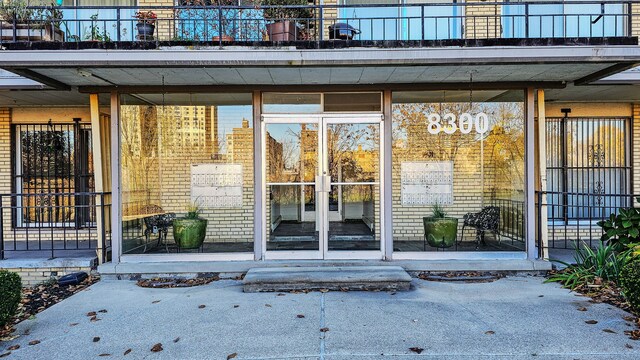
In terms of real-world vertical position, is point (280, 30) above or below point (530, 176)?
above

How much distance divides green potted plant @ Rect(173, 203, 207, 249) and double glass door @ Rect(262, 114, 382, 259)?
3.80 feet

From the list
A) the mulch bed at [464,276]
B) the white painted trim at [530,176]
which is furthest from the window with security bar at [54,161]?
the white painted trim at [530,176]

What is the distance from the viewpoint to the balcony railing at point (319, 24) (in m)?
6.83

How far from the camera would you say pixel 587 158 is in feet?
30.7

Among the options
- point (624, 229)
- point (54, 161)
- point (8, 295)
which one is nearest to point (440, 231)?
point (624, 229)

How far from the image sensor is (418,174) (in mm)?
7445

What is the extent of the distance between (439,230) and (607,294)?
2519mm

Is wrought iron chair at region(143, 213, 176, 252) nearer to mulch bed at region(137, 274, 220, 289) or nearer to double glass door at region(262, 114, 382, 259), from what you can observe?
mulch bed at region(137, 274, 220, 289)

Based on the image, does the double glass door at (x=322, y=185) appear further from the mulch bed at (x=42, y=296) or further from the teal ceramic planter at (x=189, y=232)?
the mulch bed at (x=42, y=296)

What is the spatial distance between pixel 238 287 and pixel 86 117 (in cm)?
573

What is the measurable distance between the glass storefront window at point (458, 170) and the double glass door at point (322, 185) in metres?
0.47

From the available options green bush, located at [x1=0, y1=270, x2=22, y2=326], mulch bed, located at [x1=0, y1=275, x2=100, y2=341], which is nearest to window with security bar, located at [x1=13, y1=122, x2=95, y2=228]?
mulch bed, located at [x1=0, y1=275, x2=100, y2=341]

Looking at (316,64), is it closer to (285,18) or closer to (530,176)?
(285,18)

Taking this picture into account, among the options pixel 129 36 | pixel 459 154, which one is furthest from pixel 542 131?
pixel 129 36
